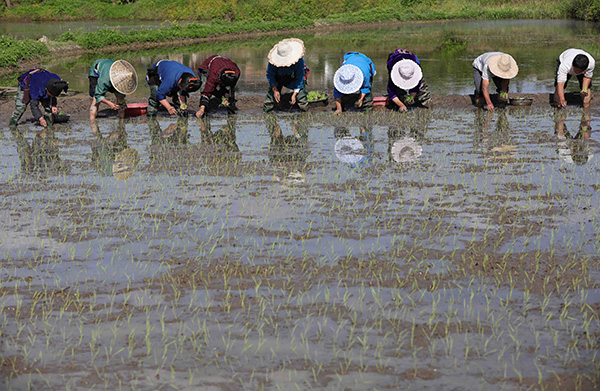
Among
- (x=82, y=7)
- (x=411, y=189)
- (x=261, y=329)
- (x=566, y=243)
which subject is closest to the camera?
(x=261, y=329)

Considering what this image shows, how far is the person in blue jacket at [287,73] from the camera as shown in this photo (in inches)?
436

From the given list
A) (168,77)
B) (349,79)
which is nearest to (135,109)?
(168,77)

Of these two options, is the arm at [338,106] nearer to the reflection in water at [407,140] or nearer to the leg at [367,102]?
the leg at [367,102]

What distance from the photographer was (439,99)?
1283cm

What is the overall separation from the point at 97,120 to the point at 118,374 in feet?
27.0

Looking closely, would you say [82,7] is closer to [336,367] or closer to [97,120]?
[97,120]

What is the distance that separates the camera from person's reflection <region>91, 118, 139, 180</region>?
8.27 m

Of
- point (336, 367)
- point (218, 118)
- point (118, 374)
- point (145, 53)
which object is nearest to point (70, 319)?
point (118, 374)

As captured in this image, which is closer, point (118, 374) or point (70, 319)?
point (118, 374)

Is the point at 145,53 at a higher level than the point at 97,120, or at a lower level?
higher

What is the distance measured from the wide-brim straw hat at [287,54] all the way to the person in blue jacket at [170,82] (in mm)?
1250

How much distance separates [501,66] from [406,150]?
3.14 metres

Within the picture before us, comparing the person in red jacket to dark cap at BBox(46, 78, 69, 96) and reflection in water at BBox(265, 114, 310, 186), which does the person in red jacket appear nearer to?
reflection in water at BBox(265, 114, 310, 186)

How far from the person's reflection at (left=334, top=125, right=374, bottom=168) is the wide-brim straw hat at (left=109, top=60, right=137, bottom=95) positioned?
3.24 metres
